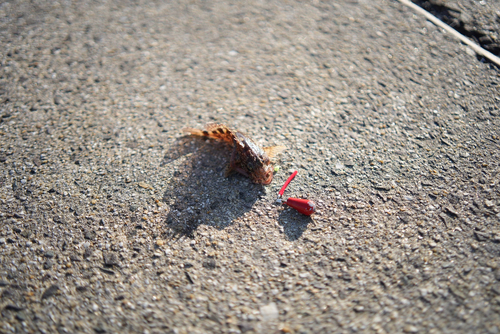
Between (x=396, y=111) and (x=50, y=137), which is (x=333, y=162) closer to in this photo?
(x=396, y=111)

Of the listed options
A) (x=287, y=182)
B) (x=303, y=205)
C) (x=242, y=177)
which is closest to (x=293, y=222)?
(x=303, y=205)

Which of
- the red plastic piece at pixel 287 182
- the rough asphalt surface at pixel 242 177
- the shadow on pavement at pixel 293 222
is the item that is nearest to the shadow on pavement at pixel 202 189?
the rough asphalt surface at pixel 242 177

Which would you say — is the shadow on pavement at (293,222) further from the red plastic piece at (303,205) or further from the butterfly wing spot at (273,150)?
the butterfly wing spot at (273,150)

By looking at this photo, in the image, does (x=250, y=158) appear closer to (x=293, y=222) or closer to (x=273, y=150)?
(x=273, y=150)

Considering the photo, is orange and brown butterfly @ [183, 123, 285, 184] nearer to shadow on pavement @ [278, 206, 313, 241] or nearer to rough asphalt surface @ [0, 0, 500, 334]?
rough asphalt surface @ [0, 0, 500, 334]

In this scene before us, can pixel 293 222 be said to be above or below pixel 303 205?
below

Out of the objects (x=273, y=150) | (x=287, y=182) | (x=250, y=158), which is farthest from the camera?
(x=273, y=150)

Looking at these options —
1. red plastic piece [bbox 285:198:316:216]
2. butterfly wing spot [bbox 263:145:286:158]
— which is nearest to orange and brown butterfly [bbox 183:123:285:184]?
butterfly wing spot [bbox 263:145:286:158]
